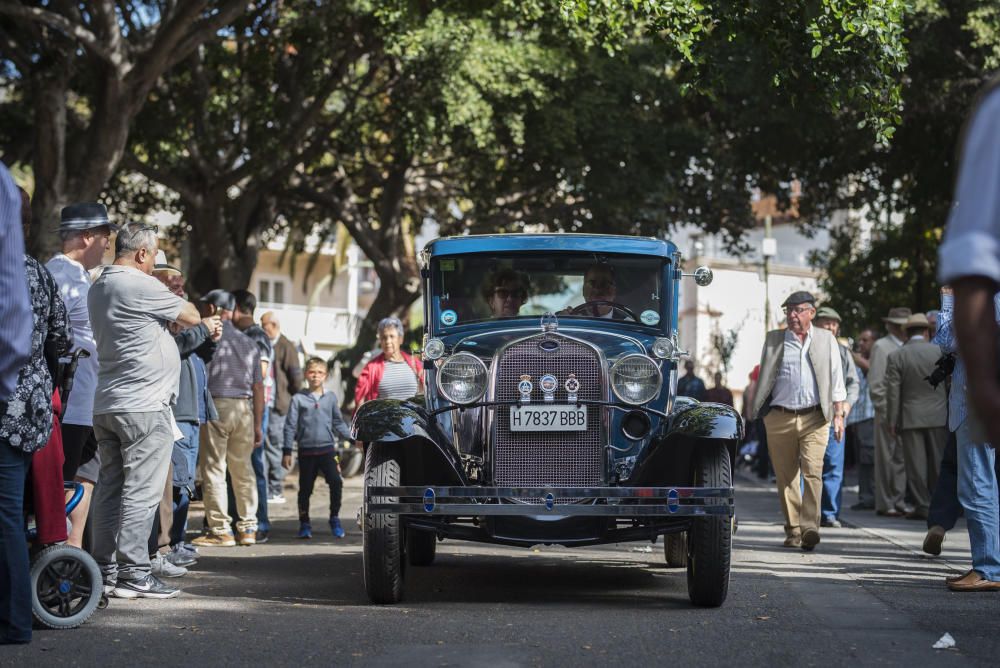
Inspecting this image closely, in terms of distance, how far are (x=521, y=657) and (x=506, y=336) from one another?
117 inches

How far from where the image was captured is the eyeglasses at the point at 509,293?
928cm

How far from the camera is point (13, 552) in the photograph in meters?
6.10

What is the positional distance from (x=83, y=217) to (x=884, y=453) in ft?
32.5

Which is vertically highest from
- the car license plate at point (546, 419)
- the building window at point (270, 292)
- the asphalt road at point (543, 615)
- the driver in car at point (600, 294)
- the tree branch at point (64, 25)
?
the building window at point (270, 292)

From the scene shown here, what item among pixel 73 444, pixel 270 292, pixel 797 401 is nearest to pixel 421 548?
pixel 73 444

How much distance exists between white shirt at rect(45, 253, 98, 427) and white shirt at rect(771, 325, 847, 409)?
5.85 meters

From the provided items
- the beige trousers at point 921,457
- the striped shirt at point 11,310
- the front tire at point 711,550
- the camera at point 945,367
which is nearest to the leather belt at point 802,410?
the camera at point 945,367

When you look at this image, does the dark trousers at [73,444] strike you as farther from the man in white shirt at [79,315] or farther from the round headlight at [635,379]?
the round headlight at [635,379]

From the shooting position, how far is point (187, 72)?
2302 cm

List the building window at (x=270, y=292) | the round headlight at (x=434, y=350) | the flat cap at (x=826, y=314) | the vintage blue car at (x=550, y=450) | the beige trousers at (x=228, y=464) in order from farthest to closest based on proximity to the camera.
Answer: the building window at (x=270, y=292)
the flat cap at (x=826, y=314)
the beige trousers at (x=228, y=464)
the round headlight at (x=434, y=350)
the vintage blue car at (x=550, y=450)

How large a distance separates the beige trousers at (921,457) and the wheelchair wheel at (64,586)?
30.7 feet

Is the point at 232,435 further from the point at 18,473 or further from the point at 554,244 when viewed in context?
the point at 18,473

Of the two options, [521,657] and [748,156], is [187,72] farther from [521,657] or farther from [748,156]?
[521,657]

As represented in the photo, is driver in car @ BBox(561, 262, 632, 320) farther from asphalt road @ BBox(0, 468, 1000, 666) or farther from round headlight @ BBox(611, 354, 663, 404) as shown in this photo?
asphalt road @ BBox(0, 468, 1000, 666)
